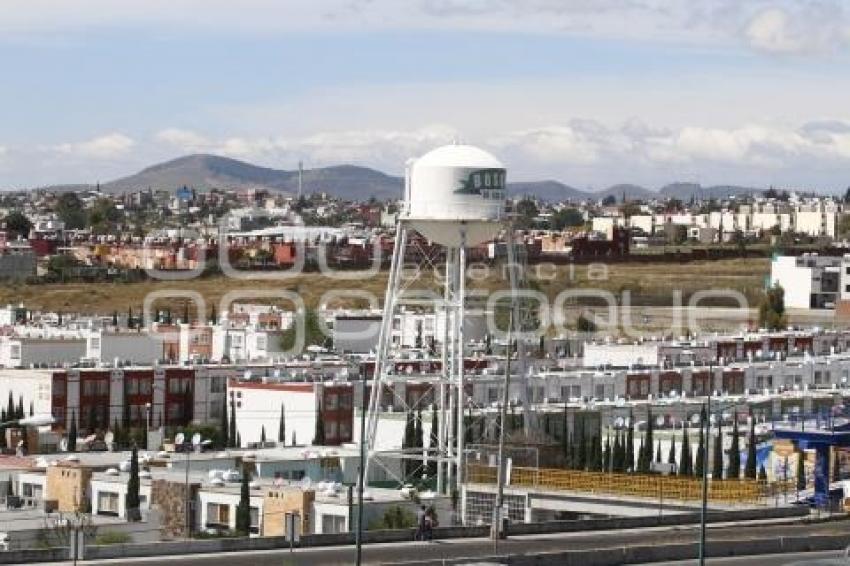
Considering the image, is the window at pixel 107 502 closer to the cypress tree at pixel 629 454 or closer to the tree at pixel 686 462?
the cypress tree at pixel 629 454

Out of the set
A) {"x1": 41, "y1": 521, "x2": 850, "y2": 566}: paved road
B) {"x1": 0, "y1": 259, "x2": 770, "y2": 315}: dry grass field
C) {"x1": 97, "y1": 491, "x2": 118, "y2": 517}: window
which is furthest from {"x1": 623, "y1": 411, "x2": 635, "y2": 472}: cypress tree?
{"x1": 0, "y1": 259, "x2": 770, "y2": 315}: dry grass field

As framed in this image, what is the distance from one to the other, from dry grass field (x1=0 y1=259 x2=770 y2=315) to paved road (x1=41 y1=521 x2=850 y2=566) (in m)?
116

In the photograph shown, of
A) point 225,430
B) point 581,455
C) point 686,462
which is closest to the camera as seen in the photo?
point 581,455

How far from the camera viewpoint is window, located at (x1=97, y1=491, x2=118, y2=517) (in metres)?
64.3

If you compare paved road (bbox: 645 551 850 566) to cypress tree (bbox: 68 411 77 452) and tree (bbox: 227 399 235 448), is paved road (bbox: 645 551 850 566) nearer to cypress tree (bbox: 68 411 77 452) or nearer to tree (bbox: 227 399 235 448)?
cypress tree (bbox: 68 411 77 452)

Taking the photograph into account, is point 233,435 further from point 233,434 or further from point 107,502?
point 107,502

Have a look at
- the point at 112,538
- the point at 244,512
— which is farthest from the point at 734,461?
the point at 112,538

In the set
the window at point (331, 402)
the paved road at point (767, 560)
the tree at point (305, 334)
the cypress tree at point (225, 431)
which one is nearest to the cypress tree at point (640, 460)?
the cypress tree at point (225, 431)

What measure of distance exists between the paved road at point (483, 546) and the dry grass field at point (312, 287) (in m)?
116

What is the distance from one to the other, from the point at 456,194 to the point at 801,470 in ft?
42.0

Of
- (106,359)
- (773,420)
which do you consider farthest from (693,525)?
(106,359)

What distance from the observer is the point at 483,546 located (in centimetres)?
4722

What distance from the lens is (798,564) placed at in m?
36.7

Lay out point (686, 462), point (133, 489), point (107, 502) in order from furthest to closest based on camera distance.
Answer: point (686, 462) → point (107, 502) → point (133, 489)
